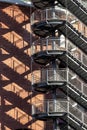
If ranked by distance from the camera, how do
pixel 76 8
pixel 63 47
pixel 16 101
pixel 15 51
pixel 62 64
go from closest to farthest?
1. pixel 63 47
2. pixel 76 8
3. pixel 62 64
4. pixel 16 101
5. pixel 15 51

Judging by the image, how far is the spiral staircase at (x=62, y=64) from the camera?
53000 millimetres

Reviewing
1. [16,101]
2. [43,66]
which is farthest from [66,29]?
[16,101]

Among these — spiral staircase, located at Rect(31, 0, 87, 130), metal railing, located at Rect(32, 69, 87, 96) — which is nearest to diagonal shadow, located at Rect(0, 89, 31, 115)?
spiral staircase, located at Rect(31, 0, 87, 130)

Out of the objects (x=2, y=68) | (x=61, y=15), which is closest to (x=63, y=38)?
(x=61, y=15)

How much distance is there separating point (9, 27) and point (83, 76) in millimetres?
8686

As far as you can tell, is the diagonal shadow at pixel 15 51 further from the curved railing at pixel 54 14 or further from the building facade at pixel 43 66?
the curved railing at pixel 54 14

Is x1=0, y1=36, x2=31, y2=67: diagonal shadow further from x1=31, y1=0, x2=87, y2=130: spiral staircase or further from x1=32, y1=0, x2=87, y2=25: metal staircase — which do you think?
x1=32, y1=0, x2=87, y2=25: metal staircase

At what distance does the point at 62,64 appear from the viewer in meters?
55.5

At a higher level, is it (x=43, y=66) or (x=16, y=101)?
(x=43, y=66)

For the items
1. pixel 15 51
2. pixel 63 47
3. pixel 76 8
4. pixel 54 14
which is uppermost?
pixel 76 8

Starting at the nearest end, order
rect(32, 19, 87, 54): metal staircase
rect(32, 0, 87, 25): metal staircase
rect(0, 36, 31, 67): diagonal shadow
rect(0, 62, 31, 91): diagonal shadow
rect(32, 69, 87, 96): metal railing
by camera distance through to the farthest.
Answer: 1. rect(32, 69, 87, 96): metal railing
2. rect(32, 19, 87, 54): metal staircase
3. rect(32, 0, 87, 25): metal staircase
4. rect(0, 62, 31, 91): diagonal shadow
5. rect(0, 36, 31, 67): diagonal shadow

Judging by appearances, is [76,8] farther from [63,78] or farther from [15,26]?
[15,26]

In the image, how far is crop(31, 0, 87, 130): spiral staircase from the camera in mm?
53000

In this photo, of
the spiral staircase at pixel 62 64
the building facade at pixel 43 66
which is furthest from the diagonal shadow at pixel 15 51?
the spiral staircase at pixel 62 64
